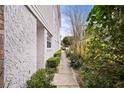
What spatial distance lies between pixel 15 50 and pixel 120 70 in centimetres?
201

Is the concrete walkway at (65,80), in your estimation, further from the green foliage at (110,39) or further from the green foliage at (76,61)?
the green foliage at (110,39)

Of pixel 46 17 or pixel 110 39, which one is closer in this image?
pixel 110 39

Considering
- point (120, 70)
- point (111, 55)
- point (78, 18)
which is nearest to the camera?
point (120, 70)

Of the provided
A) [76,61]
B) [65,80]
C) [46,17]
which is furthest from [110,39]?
[76,61]

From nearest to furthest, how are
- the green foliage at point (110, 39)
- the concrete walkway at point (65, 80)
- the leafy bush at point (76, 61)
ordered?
the green foliage at point (110, 39) < the concrete walkway at point (65, 80) < the leafy bush at point (76, 61)

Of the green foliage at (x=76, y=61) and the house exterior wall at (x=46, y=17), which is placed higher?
the house exterior wall at (x=46, y=17)

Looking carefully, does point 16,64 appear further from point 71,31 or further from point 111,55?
point 71,31

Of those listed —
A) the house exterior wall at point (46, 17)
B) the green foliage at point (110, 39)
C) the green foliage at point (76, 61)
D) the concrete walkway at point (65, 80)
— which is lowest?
the concrete walkway at point (65, 80)

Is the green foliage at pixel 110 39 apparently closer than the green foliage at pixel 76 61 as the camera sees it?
Yes

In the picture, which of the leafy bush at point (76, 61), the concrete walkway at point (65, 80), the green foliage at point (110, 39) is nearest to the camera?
the green foliage at point (110, 39)

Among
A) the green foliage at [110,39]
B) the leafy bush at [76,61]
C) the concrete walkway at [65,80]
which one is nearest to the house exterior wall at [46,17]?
the concrete walkway at [65,80]

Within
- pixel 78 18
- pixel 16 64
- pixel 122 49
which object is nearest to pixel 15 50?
pixel 16 64

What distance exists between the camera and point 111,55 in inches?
100

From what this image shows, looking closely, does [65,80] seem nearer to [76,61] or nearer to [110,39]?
[76,61]
